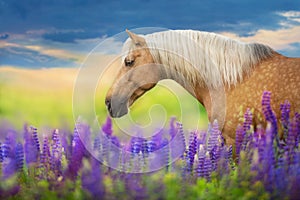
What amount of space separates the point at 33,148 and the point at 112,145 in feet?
2.13

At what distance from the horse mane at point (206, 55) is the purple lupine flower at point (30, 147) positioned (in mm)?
2390

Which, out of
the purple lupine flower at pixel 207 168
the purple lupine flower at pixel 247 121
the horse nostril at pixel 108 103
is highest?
the horse nostril at pixel 108 103

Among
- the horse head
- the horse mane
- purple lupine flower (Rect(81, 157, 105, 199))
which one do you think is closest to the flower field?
purple lupine flower (Rect(81, 157, 105, 199))

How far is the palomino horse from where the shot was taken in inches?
202

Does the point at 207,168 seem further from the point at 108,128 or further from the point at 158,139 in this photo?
the point at 108,128

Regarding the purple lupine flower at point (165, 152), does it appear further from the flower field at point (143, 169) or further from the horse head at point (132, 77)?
the horse head at point (132, 77)

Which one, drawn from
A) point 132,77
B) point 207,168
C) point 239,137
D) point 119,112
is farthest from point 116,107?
point 207,168

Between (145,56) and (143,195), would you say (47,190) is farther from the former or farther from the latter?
(145,56)

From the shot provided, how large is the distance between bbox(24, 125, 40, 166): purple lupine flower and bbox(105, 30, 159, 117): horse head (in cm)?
→ 223

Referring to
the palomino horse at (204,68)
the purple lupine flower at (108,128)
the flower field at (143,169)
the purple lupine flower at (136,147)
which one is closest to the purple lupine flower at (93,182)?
the flower field at (143,169)

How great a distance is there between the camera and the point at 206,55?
5.32 m

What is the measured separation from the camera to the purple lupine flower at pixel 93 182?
90.1 inches

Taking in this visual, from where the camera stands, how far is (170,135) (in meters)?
3.34

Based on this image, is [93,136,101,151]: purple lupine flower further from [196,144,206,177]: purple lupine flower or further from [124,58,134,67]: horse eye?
[124,58,134,67]: horse eye
